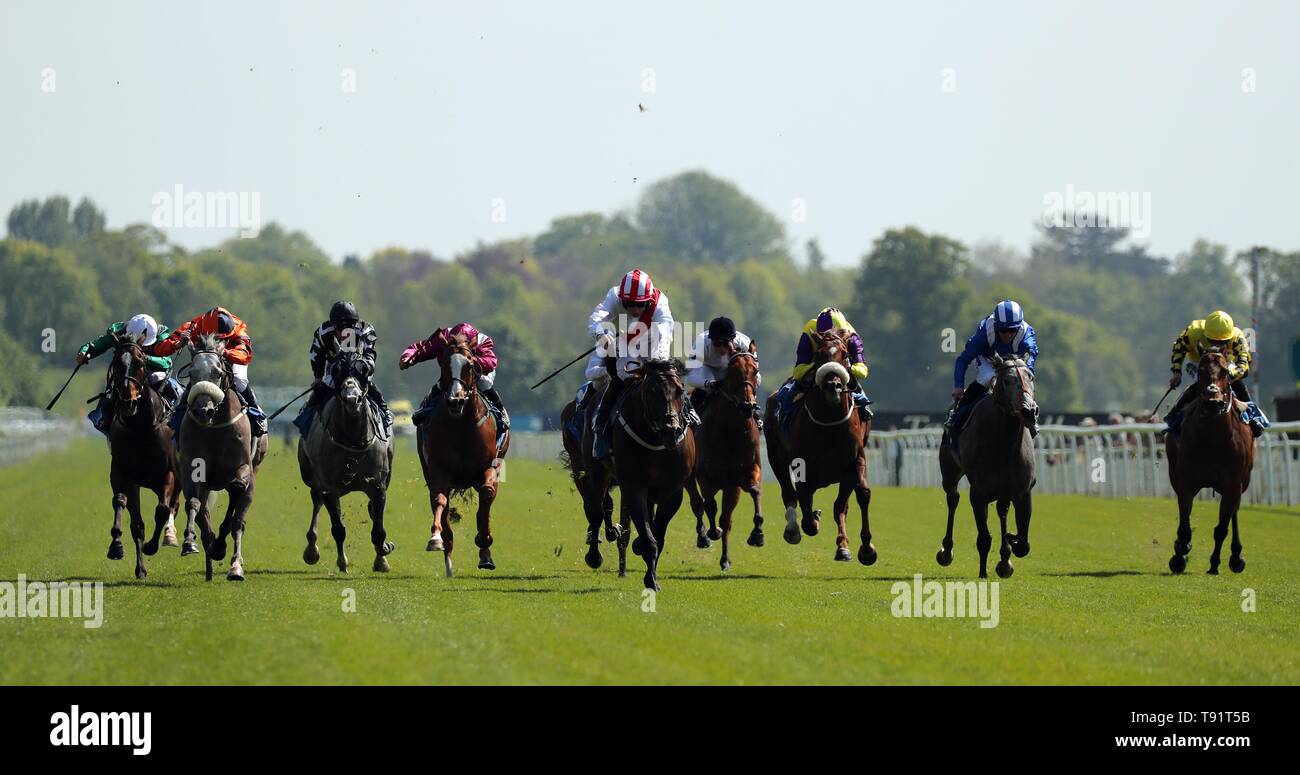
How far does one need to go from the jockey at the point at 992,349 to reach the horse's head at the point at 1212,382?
4.74ft

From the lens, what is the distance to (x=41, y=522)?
25922 mm

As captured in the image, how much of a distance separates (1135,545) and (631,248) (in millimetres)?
130152

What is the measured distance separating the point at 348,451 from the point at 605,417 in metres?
2.61

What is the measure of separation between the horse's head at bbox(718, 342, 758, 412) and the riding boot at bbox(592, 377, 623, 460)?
128 centimetres

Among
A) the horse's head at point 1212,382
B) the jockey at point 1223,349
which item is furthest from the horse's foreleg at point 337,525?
the horse's head at point 1212,382

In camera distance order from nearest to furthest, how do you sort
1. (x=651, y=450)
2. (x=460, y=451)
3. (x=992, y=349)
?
1. (x=651, y=450)
2. (x=992, y=349)
3. (x=460, y=451)

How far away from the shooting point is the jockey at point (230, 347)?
17.0 meters

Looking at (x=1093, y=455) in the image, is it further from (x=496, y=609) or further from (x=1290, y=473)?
(x=496, y=609)

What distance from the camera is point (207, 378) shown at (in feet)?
52.7

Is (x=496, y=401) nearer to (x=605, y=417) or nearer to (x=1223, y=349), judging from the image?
(x=605, y=417)

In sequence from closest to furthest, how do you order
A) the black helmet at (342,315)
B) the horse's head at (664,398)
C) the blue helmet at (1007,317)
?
the horse's head at (664,398) → the blue helmet at (1007,317) → the black helmet at (342,315)

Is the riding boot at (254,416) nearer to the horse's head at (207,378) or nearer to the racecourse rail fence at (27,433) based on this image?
the horse's head at (207,378)

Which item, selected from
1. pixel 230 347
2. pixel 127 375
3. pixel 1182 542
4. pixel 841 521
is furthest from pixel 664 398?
pixel 1182 542

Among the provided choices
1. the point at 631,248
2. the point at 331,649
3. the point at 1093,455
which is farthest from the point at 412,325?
the point at 331,649
